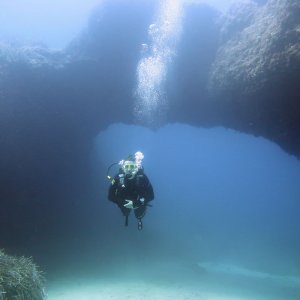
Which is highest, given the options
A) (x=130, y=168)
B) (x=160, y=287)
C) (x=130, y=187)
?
(x=160, y=287)

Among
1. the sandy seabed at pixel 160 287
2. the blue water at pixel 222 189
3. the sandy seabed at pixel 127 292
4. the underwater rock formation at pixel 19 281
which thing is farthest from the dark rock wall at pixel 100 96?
the blue water at pixel 222 189

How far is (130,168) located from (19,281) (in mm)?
3622

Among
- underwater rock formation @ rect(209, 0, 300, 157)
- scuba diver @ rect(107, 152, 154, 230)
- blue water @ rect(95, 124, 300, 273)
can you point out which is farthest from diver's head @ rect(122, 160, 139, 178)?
blue water @ rect(95, 124, 300, 273)

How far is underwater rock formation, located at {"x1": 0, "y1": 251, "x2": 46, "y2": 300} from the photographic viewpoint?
23.7ft

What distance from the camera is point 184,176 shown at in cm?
10794

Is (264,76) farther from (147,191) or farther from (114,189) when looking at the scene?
(114,189)

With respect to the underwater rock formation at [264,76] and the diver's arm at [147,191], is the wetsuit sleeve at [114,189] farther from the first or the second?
the underwater rock formation at [264,76]

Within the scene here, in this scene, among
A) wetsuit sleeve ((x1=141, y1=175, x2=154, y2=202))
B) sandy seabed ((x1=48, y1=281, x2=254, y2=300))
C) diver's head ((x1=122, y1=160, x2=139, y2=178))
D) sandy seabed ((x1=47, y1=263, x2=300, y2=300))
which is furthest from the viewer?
sandy seabed ((x1=47, y1=263, x2=300, y2=300))

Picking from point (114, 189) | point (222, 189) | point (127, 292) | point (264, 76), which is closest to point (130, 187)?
point (114, 189)

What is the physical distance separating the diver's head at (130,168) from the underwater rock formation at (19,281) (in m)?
3.50

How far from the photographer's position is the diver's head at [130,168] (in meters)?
7.18

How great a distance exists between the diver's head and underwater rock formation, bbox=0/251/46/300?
3.50 meters

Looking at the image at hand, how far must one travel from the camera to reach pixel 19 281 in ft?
24.7

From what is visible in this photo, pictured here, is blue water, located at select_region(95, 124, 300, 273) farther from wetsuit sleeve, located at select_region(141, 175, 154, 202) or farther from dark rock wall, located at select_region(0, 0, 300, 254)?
wetsuit sleeve, located at select_region(141, 175, 154, 202)
